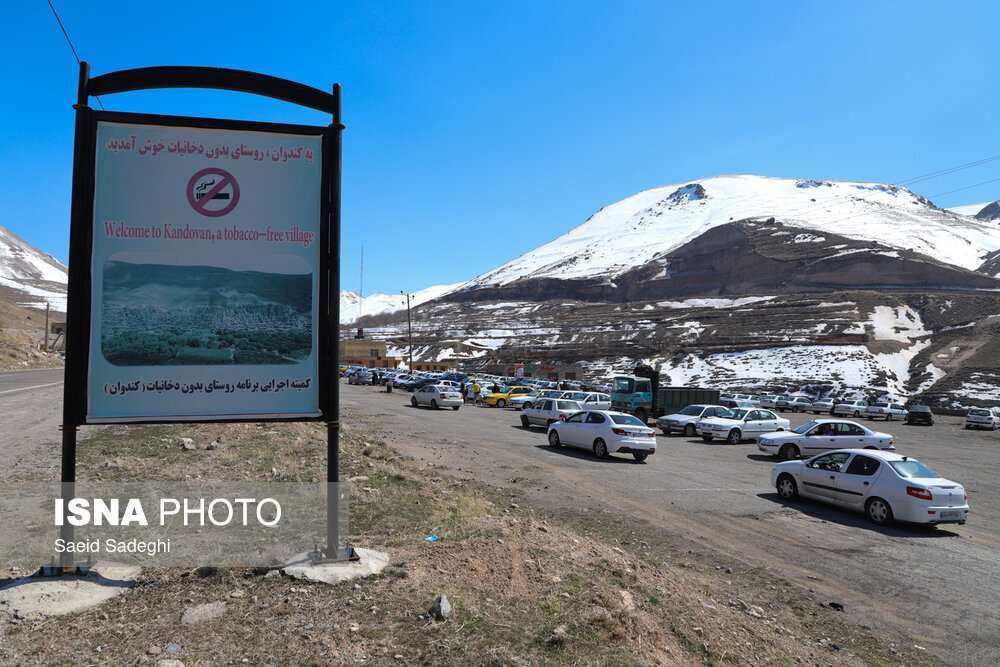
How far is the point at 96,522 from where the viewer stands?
289 inches

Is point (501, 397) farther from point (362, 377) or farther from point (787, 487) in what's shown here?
point (787, 487)

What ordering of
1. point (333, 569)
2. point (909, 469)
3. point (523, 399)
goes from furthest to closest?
point (523, 399) → point (909, 469) → point (333, 569)

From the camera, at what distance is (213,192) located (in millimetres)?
6297

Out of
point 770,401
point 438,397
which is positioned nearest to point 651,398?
point 438,397

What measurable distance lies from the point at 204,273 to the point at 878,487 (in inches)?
478

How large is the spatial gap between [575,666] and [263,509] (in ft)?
17.8

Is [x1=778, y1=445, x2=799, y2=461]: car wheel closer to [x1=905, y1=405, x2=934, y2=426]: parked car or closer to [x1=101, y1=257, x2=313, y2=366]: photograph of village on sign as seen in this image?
[x1=101, y1=257, x2=313, y2=366]: photograph of village on sign

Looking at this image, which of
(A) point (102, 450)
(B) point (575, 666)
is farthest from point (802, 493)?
(A) point (102, 450)

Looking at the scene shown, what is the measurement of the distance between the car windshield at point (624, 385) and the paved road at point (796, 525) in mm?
11527

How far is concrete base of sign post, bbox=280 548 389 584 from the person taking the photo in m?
5.74

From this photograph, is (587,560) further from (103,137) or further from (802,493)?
(802,493)

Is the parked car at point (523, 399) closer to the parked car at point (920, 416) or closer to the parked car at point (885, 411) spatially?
the parked car at point (885, 411)

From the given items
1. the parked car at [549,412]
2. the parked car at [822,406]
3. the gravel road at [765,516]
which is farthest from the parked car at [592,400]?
the parked car at [822,406]

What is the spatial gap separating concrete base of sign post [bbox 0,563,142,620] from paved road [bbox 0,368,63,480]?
18.7 ft
